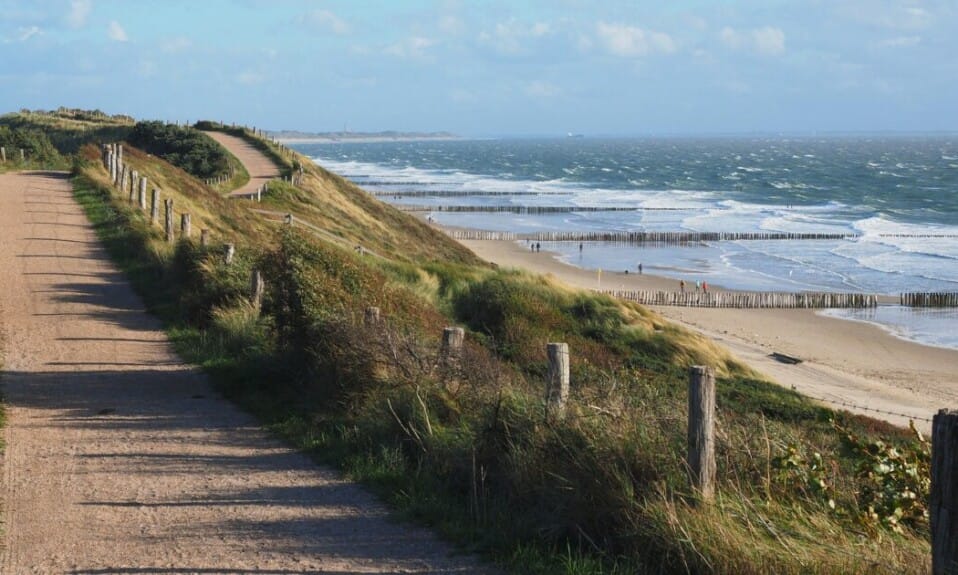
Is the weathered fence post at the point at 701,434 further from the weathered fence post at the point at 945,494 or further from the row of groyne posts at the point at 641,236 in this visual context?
the row of groyne posts at the point at 641,236

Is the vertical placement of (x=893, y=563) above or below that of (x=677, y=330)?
above

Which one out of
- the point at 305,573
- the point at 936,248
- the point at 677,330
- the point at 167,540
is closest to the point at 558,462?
the point at 305,573

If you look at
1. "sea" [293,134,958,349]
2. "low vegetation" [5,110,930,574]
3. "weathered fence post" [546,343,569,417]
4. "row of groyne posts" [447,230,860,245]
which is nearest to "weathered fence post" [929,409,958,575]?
"low vegetation" [5,110,930,574]

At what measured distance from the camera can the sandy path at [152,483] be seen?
6.59 metres

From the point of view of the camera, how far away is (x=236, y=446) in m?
9.21

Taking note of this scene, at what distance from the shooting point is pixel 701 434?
21.6 ft

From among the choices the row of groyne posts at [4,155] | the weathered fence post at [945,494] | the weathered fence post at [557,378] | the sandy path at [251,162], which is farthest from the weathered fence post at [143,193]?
the weathered fence post at [945,494]

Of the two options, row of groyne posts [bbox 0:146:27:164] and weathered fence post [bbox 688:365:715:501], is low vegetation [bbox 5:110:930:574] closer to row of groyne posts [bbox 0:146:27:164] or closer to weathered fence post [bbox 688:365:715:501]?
weathered fence post [bbox 688:365:715:501]

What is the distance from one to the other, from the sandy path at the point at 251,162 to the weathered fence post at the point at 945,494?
37.8 m

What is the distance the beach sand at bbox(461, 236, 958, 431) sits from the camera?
26.0m

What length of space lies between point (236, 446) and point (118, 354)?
430 cm

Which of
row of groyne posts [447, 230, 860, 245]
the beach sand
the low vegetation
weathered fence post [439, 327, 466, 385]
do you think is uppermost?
weathered fence post [439, 327, 466, 385]

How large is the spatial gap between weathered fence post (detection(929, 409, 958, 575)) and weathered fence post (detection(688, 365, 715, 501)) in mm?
1587

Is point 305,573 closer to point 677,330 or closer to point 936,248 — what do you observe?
point 677,330
